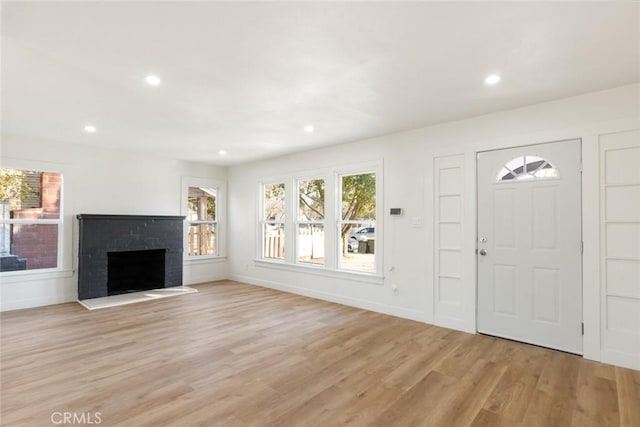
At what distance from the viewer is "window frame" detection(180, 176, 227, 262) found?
673 centimetres

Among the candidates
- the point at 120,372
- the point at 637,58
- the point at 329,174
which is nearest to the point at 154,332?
the point at 120,372

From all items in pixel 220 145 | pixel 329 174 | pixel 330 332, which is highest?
pixel 220 145

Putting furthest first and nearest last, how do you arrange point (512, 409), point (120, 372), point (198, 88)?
point (198, 88), point (120, 372), point (512, 409)

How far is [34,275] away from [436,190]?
6137mm

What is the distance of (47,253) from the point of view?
5137 mm

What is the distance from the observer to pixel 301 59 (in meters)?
A: 2.51

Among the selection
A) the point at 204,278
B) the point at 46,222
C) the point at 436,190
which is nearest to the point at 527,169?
the point at 436,190

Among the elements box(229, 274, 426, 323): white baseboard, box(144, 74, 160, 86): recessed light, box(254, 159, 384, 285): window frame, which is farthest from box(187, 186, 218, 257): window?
box(144, 74, 160, 86): recessed light

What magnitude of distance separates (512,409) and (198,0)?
3.38m

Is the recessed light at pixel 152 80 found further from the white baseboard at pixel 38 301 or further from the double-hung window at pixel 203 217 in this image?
the white baseboard at pixel 38 301

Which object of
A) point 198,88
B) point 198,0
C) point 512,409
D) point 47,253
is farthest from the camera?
point 47,253

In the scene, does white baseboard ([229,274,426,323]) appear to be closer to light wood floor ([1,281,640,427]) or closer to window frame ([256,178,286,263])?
light wood floor ([1,281,640,427])

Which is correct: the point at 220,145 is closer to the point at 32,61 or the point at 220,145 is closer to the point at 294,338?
the point at 32,61

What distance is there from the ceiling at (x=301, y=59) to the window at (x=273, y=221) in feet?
8.50
